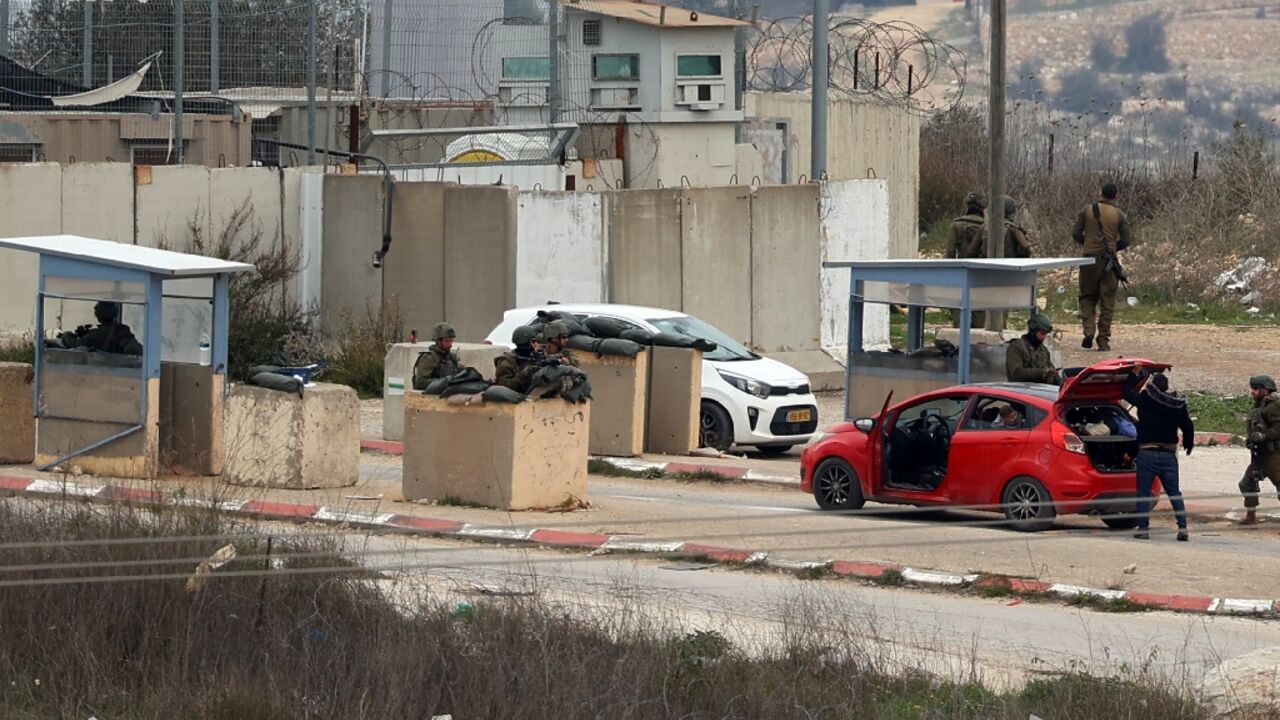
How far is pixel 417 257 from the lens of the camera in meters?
→ 26.6

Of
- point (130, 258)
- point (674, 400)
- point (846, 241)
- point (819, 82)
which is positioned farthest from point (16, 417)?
point (819, 82)

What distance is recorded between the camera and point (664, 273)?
26422 mm

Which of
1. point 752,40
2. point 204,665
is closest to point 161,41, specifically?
point 752,40

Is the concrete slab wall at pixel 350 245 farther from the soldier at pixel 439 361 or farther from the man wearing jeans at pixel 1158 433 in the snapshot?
the man wearing jeans at pixel 1158 433

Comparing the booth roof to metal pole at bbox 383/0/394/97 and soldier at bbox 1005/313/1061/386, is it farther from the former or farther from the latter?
metal pole at bbox 383/0/394/97

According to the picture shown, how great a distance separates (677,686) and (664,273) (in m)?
16.1

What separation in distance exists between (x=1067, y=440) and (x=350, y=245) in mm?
13705

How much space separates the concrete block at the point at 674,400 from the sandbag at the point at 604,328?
44 centimetres

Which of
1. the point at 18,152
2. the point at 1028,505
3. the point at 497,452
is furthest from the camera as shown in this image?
the point at 18,152

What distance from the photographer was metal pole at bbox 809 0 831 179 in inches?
A: 1073

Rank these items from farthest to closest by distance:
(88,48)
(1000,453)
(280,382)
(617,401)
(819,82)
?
(88,48) → (819,82) → (617,401) → (280,382) → (1000,453)

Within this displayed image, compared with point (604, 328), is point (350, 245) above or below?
above

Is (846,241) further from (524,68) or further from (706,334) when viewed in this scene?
(524,68)

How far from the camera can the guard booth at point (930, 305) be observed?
20.0m
